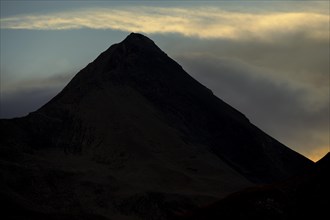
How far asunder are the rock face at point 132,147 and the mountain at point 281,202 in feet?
145

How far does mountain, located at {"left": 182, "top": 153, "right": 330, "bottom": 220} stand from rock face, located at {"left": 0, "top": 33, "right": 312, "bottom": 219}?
145 ft

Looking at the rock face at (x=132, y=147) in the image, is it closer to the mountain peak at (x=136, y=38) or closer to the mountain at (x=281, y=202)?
the mountain peak at (x=136, y=38)

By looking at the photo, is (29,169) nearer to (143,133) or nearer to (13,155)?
(13,155)

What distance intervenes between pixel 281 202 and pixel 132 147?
83.4 metres

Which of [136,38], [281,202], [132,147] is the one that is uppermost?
[136,38]

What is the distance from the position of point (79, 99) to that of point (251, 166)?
35.4 m

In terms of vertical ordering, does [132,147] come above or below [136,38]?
below

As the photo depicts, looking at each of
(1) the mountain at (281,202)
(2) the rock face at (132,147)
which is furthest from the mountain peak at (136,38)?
(1) the mountain at (281,202)

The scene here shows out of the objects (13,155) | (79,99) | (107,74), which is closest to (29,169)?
(13,155)

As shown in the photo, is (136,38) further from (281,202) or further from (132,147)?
(281,202)

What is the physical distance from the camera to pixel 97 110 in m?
127

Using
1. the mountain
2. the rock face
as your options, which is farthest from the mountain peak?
the mountain

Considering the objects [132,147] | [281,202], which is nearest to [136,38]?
[132,147]

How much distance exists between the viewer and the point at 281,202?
31656mm
